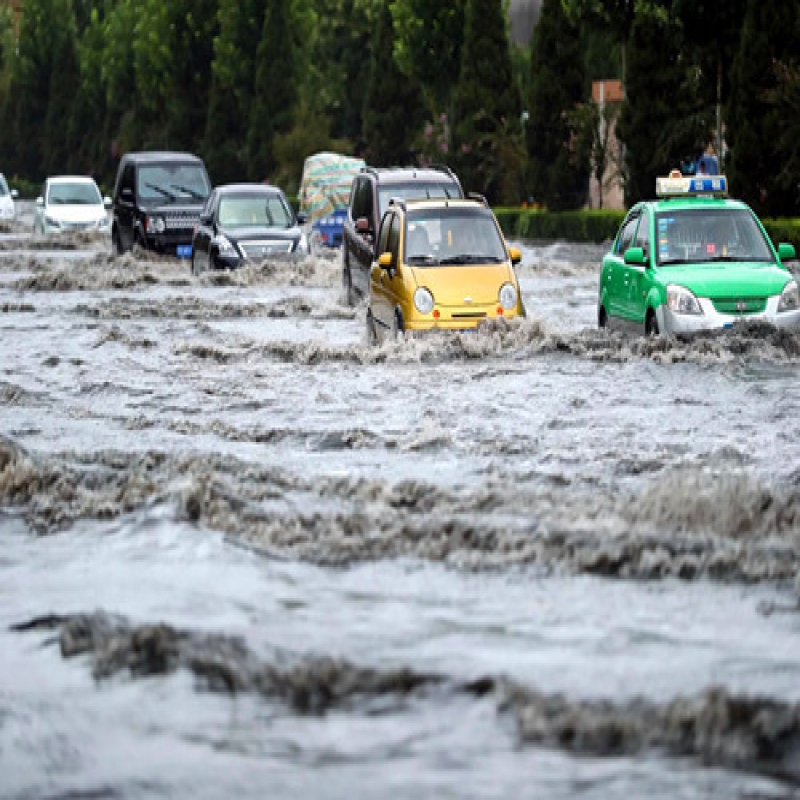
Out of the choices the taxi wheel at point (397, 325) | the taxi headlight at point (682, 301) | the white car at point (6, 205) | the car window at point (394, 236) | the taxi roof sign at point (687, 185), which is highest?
the taxi roof sign at point (687, 185)

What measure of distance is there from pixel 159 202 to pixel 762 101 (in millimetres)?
11447

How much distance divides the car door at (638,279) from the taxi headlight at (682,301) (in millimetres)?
525

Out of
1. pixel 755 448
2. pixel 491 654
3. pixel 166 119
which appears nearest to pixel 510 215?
pixel 166 119

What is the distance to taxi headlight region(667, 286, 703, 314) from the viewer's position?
61.8 ft

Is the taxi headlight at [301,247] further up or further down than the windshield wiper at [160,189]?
further down

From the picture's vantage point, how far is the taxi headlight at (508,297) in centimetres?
2023

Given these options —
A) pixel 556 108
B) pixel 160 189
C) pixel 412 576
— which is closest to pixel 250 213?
pixel 160 189

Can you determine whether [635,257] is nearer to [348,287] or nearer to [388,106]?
[348,287]

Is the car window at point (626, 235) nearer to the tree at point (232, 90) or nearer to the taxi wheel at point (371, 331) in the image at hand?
the taxi wheel at point (371, 331)

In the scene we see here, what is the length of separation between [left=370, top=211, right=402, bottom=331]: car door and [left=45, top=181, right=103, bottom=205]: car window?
26.2 m

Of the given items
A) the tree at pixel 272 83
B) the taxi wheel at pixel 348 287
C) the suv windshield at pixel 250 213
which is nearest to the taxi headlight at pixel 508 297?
the taxi wheel at pixel 348 287

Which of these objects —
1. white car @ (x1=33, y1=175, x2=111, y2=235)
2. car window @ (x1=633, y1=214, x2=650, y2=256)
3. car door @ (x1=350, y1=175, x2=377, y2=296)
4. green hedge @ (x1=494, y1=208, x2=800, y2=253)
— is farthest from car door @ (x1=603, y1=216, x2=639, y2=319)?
white car @ (x1=33, y1=175, x2=111, y2=235)

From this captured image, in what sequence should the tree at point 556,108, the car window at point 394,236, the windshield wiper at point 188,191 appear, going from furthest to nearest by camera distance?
the tree at point 556,108 < the windshield wiper at point 188,191 < the car window at point 394,236

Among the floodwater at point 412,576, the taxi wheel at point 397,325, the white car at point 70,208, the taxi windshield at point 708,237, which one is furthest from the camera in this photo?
the white car at point 70,208
